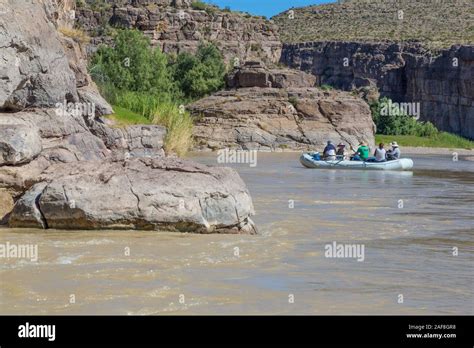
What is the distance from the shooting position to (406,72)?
10931cm

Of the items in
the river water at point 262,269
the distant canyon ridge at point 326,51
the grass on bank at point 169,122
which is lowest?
the river water at point 262,269

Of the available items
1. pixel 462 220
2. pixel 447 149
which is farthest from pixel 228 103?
pixel 462 220

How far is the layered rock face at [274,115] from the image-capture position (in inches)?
2245

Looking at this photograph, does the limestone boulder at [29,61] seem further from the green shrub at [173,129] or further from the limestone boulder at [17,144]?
the green shrub at [173,129]

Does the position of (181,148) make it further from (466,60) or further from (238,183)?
(466,60)

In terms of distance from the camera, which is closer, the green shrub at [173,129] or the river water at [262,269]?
the river water at [262,269]

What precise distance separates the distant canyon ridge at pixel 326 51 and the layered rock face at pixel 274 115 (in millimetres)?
16908

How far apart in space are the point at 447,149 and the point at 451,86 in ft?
112

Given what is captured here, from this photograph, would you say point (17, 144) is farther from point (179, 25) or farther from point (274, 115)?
point (179, 25)

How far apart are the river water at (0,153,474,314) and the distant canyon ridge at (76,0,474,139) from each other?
59590mm

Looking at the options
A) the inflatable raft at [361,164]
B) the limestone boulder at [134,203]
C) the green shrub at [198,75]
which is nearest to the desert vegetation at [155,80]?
the green shrub at [198,75]

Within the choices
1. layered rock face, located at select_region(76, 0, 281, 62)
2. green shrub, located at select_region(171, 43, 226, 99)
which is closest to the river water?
green shrub, located at select_region(171, 43, 226, 99)

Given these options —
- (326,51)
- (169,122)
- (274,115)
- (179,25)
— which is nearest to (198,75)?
(274,115)

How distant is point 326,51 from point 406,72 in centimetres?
1014
